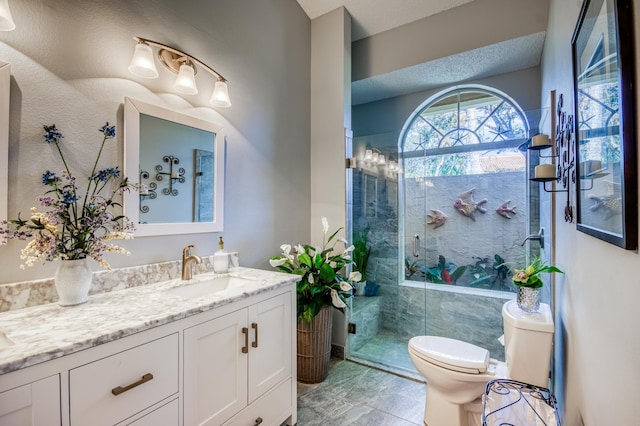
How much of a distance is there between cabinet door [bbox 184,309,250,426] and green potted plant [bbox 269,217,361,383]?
2.63ft

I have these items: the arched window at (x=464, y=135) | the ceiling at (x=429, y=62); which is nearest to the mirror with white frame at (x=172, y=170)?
the ceiling at (x=429, y=62)

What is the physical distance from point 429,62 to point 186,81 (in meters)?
2.09

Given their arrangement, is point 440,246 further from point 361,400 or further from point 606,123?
point 606,123

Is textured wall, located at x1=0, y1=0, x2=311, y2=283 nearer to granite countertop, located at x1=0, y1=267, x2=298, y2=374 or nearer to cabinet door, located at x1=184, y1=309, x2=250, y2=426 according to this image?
granite countertop, located at x1=0, y1=267, x2=298, y2=374

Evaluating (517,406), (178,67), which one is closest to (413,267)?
(517,406)

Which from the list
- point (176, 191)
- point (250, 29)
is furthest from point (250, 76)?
point (176, 191)

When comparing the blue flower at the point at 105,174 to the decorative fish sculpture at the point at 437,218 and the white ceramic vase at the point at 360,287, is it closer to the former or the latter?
the white ceramic vase at the point at 360,287

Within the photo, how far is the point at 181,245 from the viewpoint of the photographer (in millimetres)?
1834

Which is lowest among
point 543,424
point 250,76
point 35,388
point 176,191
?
point 543,424

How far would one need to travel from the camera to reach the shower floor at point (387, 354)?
2529mm

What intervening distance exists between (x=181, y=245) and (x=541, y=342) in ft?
6.57

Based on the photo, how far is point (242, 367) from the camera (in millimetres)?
1476

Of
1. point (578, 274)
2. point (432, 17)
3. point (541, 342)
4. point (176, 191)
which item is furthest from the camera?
point (432, 17)

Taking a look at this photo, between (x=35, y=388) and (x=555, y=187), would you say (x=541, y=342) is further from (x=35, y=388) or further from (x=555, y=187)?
(x=35, y=388)
